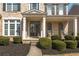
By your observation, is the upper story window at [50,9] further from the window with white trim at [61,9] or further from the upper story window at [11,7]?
the upper story window at [11,7]

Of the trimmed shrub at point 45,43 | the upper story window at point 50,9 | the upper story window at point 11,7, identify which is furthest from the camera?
the upper story window at point 50,9

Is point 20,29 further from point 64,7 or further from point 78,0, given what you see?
point 78,0

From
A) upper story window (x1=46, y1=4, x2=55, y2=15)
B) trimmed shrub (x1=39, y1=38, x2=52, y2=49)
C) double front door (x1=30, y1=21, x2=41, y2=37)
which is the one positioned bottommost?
trimmed shrub (x1=39, y1=38, x2=52, y2=49)

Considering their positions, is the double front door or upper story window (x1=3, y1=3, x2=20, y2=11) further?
the double front door

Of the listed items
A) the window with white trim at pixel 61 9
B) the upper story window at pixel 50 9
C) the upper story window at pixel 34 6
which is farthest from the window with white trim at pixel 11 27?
the window with white trim at pixel 61 9

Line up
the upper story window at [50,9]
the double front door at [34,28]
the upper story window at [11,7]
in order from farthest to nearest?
the double front door at [34,28]
the upper story window at [50,9]
the upper story window at [11,7]

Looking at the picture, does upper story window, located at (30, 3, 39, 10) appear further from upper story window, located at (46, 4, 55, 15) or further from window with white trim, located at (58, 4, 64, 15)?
window with white trim, located at (58, 4, 64, 15)

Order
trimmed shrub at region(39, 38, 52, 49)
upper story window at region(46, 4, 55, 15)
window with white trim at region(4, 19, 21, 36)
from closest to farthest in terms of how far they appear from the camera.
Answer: trimmed shrub at region(39, 38, 52, 49) → window with white trim at region(4, 19, 21, 36) → upper story window at region(46, 4, 55, 15)

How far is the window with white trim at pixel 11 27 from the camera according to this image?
21.4 m

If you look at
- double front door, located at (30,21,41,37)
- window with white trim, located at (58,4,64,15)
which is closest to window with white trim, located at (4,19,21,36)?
double front door, located at (30,21,41,37)

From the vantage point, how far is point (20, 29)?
2147 centimetres

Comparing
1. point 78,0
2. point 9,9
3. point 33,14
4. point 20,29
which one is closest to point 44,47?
point 33,14

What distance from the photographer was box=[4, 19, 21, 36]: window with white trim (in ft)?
70.1

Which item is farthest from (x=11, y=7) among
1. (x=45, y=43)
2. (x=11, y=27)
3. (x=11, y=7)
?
(x=45, y=43)
